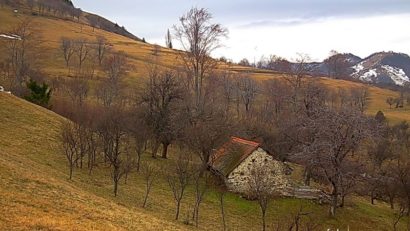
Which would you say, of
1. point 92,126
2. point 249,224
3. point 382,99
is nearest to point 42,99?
point 92,126

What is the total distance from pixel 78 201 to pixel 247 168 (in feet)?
57.5

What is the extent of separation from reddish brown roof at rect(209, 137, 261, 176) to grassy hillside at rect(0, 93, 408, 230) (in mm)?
3074

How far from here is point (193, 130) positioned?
3875 centimetres

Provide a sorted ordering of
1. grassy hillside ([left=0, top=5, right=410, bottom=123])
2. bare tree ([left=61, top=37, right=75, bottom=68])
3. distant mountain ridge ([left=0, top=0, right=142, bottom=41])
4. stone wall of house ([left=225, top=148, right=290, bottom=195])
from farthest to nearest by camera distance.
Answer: distant mountain ridge ([left=0, top=0, right=142, bottom=41]) → grassy hillside ([left=0, top=5, right=410, bottom=123]) → bare tree ([left=61, top=37, right=75, bottom=68]) → stone wall of house ([left=225, top=148, right=290, bottom=195])

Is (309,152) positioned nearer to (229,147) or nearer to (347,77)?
(229,147)

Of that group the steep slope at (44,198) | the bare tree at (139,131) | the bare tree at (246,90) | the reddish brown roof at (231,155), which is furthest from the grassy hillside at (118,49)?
the steep slope at (44,198)

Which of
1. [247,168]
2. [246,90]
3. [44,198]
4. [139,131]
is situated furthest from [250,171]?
[246,90]

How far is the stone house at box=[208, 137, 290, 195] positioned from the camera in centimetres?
3575

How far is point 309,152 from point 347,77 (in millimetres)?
149565

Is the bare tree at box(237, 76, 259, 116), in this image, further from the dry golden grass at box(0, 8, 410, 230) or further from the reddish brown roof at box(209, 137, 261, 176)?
the dry golden grass at box(0, 8, 410, 230)

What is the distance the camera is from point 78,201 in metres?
21.2

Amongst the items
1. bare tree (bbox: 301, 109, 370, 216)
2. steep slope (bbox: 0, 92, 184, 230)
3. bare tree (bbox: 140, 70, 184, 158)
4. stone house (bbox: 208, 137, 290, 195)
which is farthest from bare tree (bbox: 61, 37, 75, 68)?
bare tree (bbox: 301, 109, 370, 216)

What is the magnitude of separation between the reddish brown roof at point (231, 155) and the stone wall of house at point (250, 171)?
1.36 ft

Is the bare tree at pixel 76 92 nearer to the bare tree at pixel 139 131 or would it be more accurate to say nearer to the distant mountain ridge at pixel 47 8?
the bare tree at pixel 139 131
